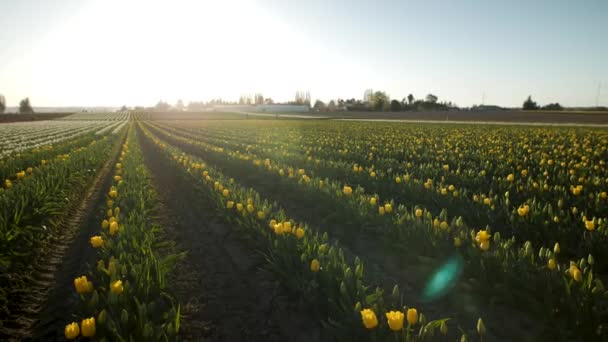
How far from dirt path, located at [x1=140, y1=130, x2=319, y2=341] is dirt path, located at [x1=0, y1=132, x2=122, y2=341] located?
1.21m

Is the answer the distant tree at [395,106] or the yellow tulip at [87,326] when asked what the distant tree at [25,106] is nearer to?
the distant tree at [395,106]

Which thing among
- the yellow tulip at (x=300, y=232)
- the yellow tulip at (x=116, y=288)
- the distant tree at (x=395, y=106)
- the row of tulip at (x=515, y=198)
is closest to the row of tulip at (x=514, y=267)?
the row of tulip at (x=515, y=198)

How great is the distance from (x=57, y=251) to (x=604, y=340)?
6.96 m

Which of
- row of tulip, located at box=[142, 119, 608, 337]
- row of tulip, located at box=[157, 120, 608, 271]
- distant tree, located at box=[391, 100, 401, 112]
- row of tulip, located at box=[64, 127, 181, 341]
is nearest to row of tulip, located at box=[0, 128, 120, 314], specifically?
row of tulip, located at box=[64, 127, 181, 341]

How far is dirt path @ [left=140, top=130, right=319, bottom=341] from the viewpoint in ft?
10.9

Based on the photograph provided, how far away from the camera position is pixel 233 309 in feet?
12.1

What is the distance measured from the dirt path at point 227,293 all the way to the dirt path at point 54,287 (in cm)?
121

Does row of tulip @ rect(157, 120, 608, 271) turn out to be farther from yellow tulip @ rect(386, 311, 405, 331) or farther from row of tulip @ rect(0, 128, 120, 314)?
row of tulip @ rect(0, 128, 120, 314)

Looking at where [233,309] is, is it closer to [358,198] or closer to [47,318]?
[47,318]

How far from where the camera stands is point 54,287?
4.14 metres

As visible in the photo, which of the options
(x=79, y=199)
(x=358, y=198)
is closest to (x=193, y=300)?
(x=358, y=198)

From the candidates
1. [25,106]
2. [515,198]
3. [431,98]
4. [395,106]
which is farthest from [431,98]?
[25,106]

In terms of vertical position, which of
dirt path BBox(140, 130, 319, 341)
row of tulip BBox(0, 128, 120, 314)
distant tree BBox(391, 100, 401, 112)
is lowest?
dirt path BBox(140, 130, 319, 341)

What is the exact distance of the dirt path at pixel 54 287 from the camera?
3.31 m
